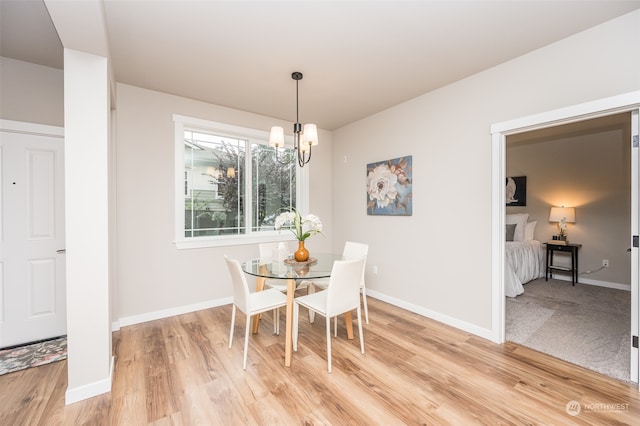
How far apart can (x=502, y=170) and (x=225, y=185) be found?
3.21 metres

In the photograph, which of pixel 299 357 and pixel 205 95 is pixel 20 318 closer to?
pixel 299 357

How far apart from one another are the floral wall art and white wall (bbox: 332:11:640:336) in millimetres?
92

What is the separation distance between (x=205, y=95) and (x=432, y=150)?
108 inches

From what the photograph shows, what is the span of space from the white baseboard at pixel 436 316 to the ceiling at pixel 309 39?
255 cm

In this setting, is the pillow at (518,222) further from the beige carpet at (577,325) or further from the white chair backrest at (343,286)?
the white chair backrest at (343,286)

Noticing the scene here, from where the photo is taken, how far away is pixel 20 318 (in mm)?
2533

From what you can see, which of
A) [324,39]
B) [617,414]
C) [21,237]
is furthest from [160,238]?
[617,414]

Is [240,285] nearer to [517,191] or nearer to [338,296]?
[338,296]

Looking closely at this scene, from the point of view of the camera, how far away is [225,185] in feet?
12.2

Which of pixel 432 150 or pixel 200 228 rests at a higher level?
pixel 432 150

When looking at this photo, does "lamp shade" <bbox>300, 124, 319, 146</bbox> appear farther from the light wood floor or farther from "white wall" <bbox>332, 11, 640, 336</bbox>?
the light wood floor

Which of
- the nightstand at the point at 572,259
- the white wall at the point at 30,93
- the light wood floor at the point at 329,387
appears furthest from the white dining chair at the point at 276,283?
the nightstand at the point at 572,259

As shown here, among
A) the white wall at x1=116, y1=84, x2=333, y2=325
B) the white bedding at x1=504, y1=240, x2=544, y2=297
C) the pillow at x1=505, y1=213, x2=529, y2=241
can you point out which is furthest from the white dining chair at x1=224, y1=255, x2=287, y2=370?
the pillow at x1=505, y1=213, x2=529, y2=241

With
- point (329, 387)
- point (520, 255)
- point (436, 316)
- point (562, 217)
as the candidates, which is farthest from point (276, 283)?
point (562, 217)
